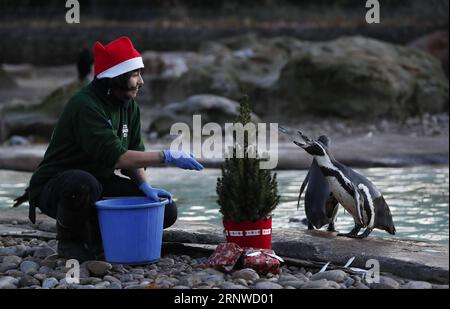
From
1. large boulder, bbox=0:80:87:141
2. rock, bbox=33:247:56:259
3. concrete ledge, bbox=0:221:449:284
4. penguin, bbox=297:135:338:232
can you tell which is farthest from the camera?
large boulder, bbox=0:80:87:141

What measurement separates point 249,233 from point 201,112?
7923 mm

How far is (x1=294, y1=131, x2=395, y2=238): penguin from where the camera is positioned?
181 inches

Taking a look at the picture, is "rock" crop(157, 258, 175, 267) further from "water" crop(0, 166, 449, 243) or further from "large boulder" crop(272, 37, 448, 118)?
"large boulder" crop(272, 37, 448, 118)

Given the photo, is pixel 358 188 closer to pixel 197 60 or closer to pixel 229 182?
pixel 229 182

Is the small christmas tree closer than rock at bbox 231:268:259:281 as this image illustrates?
No

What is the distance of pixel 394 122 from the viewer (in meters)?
12.7

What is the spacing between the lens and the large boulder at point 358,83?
41.8 ft

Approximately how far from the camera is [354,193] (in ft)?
15.0

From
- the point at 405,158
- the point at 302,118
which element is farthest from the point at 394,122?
the point at 405,158

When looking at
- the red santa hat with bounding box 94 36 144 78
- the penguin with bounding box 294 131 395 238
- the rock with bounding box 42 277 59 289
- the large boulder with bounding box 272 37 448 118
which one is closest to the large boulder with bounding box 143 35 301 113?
the large boulder with bounding box 272 37 448 118

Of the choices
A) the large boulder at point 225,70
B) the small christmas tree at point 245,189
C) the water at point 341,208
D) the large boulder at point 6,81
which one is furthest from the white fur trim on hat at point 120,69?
the large boulder at point 6,81

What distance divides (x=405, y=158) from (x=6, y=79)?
9870 mm

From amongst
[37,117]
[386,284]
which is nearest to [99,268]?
[386,284]

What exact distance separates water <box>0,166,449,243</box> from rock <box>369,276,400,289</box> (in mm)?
2236
